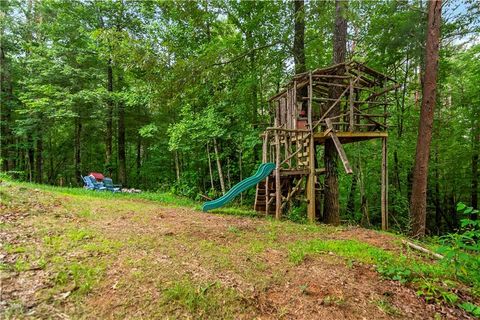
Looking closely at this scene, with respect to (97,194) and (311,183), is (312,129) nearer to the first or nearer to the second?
(311,183)

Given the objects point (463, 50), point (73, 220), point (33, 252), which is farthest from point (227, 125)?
point (463, 50)

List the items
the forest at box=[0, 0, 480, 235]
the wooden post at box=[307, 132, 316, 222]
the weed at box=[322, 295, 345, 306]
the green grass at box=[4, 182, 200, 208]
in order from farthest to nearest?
the forest at box=[0, 0, 480, 235] < the green grass at box=[4, 182, 200, 208] < the wooden post at box=[307, 132, 316, 222] < the weed at box=[322, 295, 345, 306]

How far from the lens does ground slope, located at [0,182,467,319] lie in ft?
A: 9.04

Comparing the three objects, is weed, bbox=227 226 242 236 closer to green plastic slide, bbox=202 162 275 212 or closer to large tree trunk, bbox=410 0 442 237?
green plastic slide, bbox=202 162 275 212

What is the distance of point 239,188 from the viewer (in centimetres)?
869

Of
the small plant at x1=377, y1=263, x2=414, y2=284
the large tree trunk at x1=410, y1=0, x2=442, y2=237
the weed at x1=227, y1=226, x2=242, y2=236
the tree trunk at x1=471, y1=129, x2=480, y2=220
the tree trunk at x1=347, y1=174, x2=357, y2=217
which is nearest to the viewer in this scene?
the small plant at x1=377, y1=263, x2=414, y2=284

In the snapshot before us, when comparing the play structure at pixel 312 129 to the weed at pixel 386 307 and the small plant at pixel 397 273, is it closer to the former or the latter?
the small plant at pixel 397 273

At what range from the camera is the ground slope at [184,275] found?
2754mm

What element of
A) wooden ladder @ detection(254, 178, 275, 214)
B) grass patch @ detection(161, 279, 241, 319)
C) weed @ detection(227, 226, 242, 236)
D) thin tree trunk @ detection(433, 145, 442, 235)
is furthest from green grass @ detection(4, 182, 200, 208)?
thin tree trunk @ detection(433, 145, 442, 235)

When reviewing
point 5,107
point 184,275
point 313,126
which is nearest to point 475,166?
point 313,126

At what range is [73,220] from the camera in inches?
204

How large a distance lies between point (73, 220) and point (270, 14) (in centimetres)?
1128

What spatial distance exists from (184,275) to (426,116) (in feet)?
24.4

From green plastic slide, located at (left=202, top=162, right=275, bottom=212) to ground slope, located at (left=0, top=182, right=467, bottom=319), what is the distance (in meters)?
3.30
